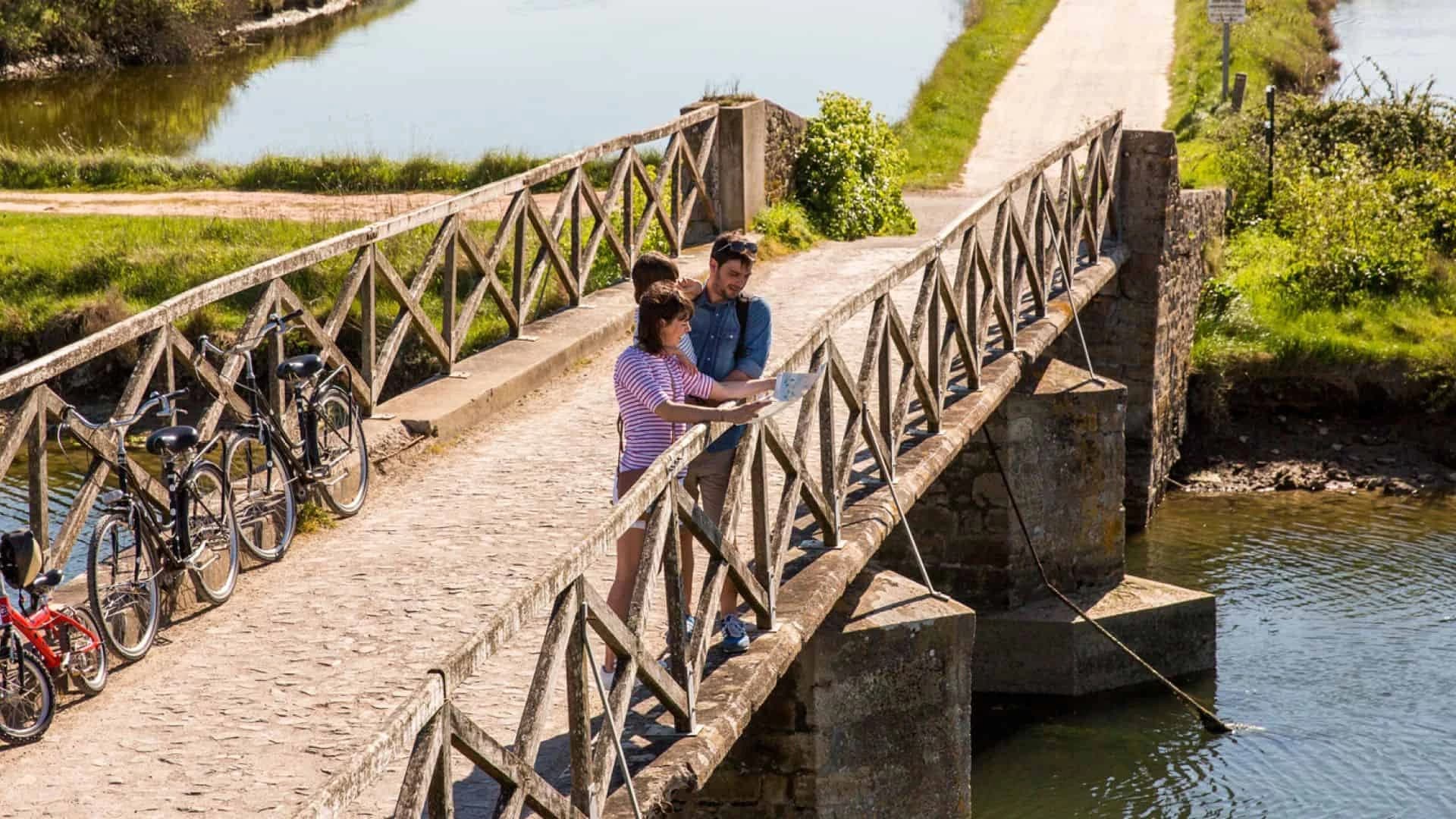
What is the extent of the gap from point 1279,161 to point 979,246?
38.9ft

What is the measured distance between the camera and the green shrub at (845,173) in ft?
53.8

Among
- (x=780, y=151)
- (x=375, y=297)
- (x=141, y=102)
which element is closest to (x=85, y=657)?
(x=375, y=297)

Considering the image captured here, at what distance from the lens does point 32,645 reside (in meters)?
6.22

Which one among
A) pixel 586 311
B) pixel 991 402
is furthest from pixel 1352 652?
pixel 586 311

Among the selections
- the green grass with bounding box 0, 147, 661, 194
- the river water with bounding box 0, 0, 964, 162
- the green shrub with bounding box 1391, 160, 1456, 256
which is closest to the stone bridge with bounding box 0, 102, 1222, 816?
the green shrub with bounding box 1391, 160, 1456, 256

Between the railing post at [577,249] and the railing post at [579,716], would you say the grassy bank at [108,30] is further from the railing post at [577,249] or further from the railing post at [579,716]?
the railing post at [579,716]

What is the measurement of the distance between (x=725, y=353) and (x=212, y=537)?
2292 mm

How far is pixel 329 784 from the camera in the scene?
155 inches

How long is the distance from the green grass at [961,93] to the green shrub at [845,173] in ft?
21.7

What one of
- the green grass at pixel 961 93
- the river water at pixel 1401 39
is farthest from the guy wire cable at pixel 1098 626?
the river water at pixel 1401 39

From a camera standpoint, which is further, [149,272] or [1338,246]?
[1338,246]

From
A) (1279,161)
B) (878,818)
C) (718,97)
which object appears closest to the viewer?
(878,818)

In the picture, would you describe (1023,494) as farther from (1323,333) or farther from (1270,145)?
(1270,145)

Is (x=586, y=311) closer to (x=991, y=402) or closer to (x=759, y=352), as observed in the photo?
(x=991, y=402)
